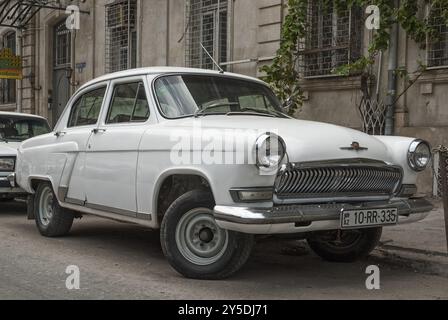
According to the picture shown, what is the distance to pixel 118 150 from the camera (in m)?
5.95

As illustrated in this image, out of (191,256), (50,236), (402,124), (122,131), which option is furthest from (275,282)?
(402,124)

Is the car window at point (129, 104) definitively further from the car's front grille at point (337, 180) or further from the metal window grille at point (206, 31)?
the metal window grille at point (206, 31)

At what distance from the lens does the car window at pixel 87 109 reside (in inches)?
267

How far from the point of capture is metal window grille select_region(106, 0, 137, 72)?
17172 mm

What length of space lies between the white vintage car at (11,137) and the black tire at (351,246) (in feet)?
15.1

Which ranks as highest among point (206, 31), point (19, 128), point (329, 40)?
point (206, 31)

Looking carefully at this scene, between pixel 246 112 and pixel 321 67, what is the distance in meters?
6.49

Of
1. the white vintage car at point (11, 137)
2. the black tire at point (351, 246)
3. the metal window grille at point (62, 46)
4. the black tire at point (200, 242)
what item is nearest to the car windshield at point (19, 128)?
the white vintage car at point (11, 137)

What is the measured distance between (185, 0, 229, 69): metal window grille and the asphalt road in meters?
8.01

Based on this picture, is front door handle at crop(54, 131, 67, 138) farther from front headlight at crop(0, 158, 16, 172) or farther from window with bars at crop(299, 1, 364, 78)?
window with bars at crop(299, 1, 364, 78)

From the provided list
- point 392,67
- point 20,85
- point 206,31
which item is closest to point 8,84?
point 20,85

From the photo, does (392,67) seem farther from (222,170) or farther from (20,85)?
(20,85)

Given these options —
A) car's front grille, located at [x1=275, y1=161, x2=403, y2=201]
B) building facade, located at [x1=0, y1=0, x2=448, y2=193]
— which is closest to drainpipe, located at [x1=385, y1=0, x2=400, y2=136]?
building facade, located at [x1=0, y1=0, x2=448, y2=193]

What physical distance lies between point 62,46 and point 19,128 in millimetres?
11112
